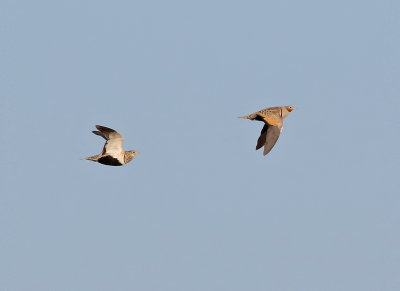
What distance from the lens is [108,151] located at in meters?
50.3

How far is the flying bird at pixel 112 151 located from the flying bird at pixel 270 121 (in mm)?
6543

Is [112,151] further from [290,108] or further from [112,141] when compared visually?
[290,108]

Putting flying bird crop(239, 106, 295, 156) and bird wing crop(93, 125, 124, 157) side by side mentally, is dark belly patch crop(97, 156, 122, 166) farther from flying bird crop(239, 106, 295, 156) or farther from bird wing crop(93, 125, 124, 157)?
flying bird crop(239, 106, 295, 156)

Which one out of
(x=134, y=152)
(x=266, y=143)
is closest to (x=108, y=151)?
(x=134, y=152)

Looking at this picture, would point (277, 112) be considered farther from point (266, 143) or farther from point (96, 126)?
point (96, 126)

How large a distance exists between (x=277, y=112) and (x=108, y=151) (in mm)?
8995

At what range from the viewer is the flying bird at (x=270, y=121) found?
50519 millimetres

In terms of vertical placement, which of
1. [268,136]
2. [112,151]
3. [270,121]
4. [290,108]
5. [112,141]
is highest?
[290,108]

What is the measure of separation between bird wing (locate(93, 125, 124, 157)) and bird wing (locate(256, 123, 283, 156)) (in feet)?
22.5

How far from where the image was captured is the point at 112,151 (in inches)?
1986

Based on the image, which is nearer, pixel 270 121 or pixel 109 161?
pixel 109 161

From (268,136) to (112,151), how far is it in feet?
24.5

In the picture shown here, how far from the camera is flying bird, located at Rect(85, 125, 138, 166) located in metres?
49.6

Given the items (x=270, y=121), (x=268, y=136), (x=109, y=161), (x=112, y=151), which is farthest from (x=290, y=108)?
(x=109, y=161)
